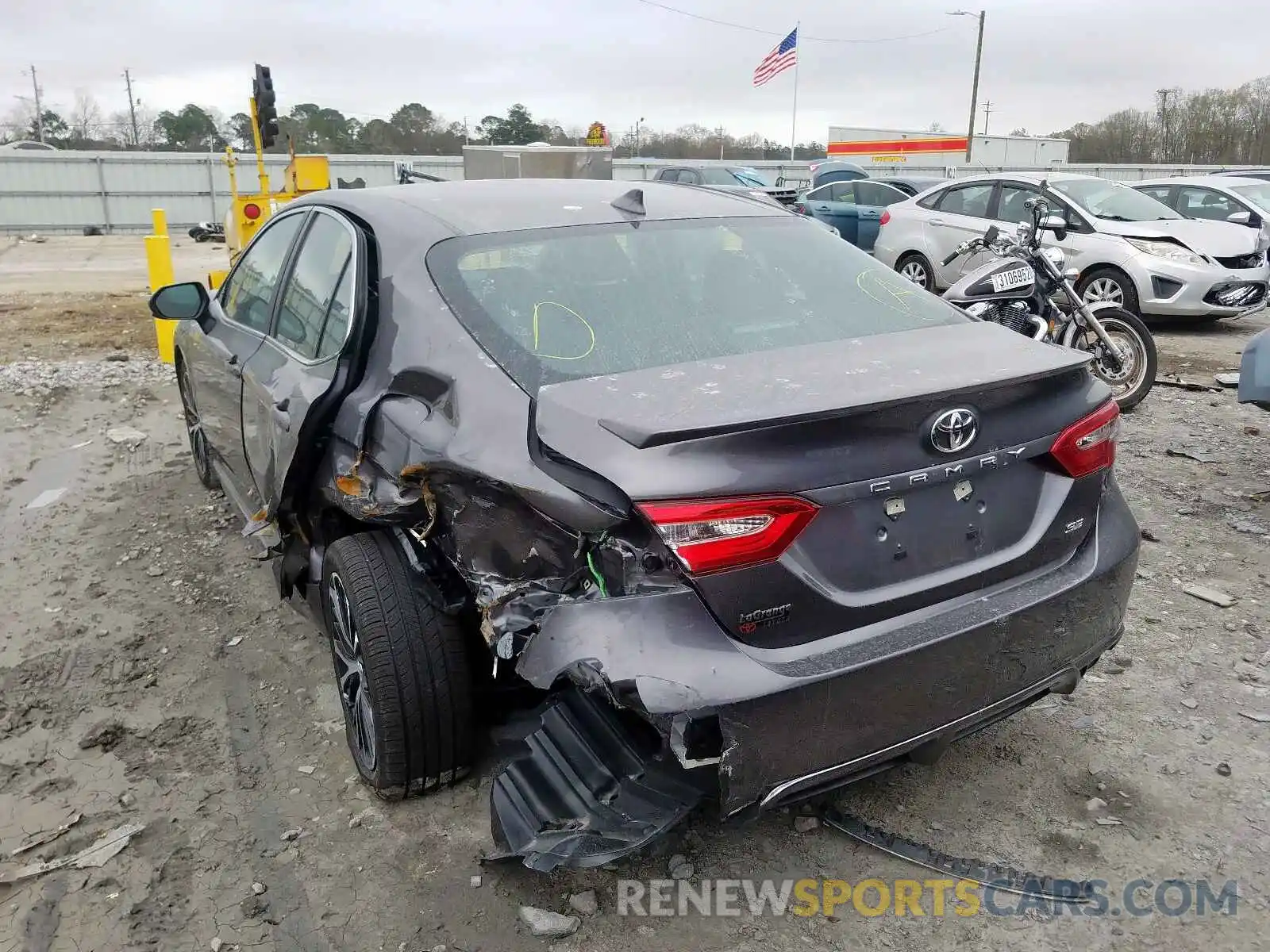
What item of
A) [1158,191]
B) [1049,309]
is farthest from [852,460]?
[1158,191]

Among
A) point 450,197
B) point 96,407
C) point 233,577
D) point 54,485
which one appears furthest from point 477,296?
point 96,407

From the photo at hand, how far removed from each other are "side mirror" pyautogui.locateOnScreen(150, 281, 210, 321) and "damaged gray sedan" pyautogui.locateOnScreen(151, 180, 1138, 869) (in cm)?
148

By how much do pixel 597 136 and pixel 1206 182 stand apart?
10.8 meters

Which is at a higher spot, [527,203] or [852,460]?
[527,203]

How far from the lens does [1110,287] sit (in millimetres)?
9906

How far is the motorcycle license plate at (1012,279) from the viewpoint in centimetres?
659

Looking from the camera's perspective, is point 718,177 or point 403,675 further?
point 718,177

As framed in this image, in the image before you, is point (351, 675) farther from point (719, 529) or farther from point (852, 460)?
point (852, 460)

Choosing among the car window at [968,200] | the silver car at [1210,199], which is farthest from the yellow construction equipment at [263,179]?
the silver car at [1210,199]

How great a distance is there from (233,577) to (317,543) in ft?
4.23

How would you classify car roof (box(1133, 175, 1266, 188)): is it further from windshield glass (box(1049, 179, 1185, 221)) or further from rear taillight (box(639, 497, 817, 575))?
rear taillight (box(639, 497, 817, 575))

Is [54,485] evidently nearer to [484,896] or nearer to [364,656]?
[364,656]

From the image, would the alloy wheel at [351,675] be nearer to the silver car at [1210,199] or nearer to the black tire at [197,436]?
the black tire at [197,436]

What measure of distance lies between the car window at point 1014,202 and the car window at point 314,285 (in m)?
9.17
